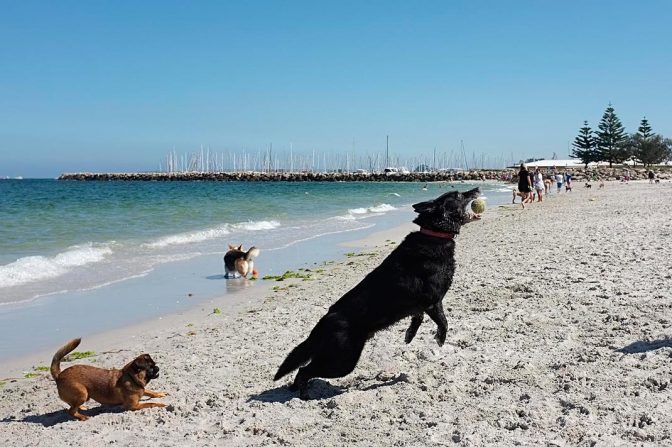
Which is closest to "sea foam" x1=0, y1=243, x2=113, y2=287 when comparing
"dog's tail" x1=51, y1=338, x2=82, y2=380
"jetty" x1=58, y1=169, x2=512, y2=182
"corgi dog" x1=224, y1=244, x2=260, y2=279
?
"corgi dog" x1=224, y1=244, x2=260, y2=279

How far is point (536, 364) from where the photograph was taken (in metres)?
4.95

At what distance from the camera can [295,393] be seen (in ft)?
15.9

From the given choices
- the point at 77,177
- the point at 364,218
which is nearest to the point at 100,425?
the point at 364,218

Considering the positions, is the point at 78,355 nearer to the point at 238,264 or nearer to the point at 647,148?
the point at 238,264

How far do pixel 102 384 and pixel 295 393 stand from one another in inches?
59.4

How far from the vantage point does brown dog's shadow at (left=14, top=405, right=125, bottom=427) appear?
185 inches

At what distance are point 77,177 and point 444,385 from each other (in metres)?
149

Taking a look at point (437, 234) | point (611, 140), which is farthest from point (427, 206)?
point (611, 140)

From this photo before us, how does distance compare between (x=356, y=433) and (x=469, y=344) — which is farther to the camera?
(x=469, y=344)

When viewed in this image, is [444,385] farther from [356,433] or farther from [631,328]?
[631,328]

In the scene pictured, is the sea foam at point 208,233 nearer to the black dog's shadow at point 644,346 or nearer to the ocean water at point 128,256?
the ocean water at point 128,256

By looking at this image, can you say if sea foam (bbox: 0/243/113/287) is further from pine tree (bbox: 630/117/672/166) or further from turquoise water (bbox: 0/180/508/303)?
pine tree (bbox: 630/117/672/166)

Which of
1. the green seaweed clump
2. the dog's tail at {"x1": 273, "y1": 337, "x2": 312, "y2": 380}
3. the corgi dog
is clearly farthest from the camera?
the corgi dog

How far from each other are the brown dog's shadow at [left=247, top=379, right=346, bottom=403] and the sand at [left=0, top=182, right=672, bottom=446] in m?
0.03
